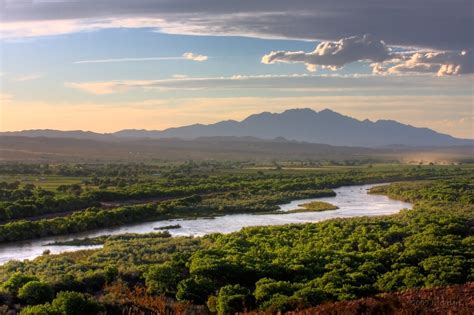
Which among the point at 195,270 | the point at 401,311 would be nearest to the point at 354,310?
the point at 401,311

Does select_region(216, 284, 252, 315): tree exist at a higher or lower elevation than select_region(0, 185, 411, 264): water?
higher

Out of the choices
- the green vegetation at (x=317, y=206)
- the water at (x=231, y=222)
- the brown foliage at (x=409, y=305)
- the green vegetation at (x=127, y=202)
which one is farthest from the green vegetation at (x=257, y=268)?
the green vegetation at (x=317, y=206)

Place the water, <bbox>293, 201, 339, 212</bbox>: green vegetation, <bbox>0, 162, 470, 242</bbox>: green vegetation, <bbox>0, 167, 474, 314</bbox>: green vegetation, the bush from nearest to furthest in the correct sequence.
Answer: the bush, <bbox>0, 167, 474, 314</bbox>: green vegetation, the water, <bbox>0, 162, 470, 242</bbox>: green vegetation, <bbox>293, 201, 339, 212</bbox>: green vegetation

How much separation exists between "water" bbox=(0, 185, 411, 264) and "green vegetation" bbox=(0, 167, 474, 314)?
13.3ft

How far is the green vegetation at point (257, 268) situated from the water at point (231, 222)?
4051 millimetres

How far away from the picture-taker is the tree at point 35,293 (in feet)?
69.9

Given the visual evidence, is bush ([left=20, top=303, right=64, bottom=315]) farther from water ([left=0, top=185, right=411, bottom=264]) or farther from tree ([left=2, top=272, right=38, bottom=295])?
water ([left=0, top=185, right=411, bottom=264])

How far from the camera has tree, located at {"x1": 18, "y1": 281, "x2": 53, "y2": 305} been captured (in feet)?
69.9

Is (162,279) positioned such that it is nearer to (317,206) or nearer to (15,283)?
(15,283)

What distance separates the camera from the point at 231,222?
162 feet

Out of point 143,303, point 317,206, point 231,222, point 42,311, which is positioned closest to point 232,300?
point 143,303

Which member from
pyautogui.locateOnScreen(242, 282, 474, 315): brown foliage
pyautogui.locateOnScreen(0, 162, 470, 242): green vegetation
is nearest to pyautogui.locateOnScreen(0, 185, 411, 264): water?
pyautogui.locateOnScreen(0, 162, 470, 242): green vegetation

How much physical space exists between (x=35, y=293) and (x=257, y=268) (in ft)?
27.8

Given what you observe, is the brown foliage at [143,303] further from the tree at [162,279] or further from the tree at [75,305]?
the tree at [75,305]
